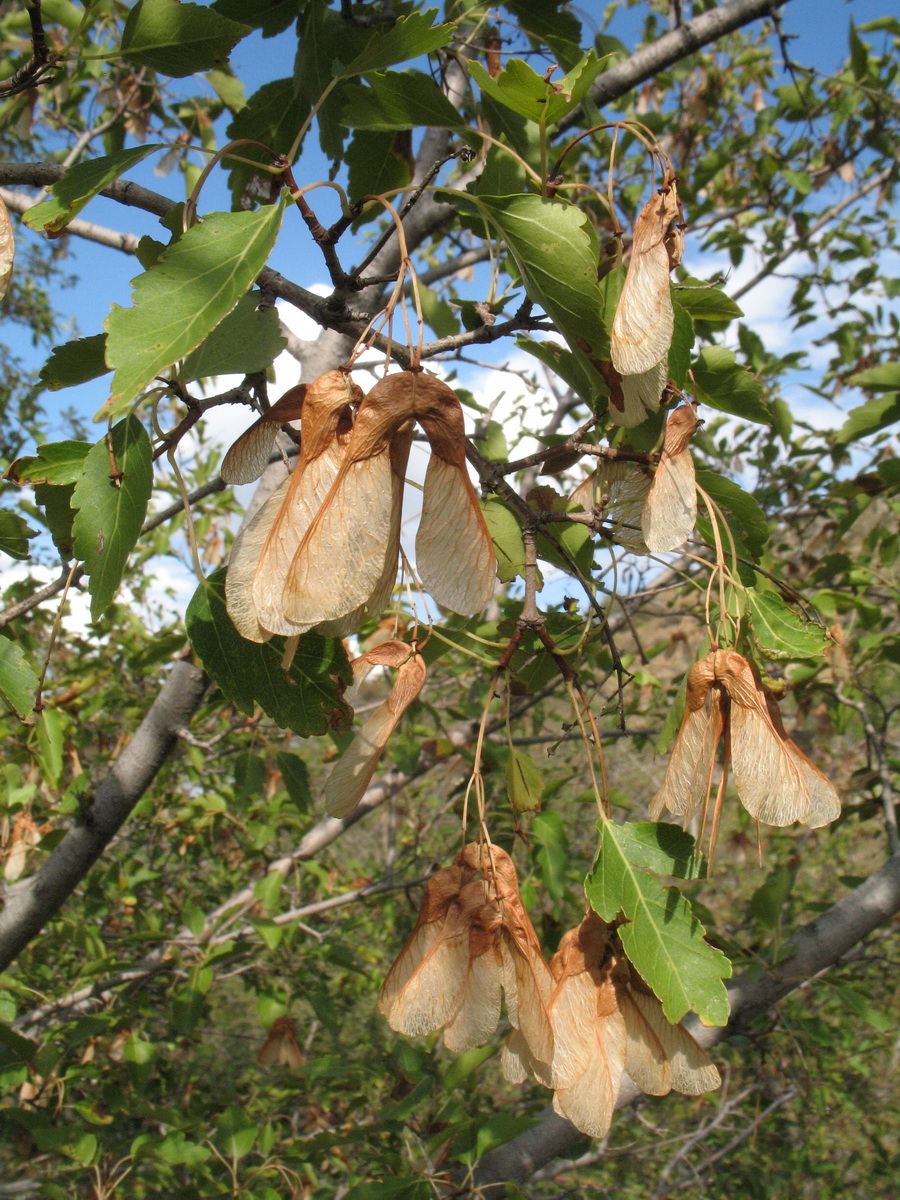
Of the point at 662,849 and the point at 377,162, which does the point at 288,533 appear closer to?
the point at 662,849

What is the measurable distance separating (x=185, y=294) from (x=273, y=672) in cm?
41

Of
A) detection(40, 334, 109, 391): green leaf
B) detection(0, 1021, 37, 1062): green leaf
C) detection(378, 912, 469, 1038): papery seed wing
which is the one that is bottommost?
detection(0, 1021, 37, 1062): green leaf

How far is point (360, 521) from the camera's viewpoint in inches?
26.4

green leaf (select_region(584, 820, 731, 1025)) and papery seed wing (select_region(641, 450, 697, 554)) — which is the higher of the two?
papery seed wing (select_region(641, 450, 697, 554))

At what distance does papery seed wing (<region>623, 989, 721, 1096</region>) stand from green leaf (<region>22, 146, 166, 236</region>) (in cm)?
95

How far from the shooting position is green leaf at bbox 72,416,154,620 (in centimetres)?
77

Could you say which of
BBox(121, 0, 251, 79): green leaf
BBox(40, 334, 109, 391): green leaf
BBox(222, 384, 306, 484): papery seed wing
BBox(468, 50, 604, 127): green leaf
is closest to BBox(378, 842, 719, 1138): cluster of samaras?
BBox(222, 384, 306, 484): papery seed wing

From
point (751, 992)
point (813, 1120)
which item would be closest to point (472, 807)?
point (751, 992)

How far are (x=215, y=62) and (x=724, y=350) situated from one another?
0.66 metres

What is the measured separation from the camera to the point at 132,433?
82 centimetres

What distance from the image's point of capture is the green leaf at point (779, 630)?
88cm

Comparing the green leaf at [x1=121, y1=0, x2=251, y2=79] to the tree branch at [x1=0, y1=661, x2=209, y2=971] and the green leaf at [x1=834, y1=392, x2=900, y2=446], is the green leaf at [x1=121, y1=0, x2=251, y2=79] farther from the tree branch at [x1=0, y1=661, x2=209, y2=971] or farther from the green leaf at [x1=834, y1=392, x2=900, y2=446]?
the green leaf at [x1=834, y1=392, x2=900, y2=446]

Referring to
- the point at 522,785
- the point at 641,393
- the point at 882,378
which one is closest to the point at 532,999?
the point at 522,785

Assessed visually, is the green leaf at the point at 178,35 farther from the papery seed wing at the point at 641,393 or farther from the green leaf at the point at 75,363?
the papery seed wing at the point at 641,393
